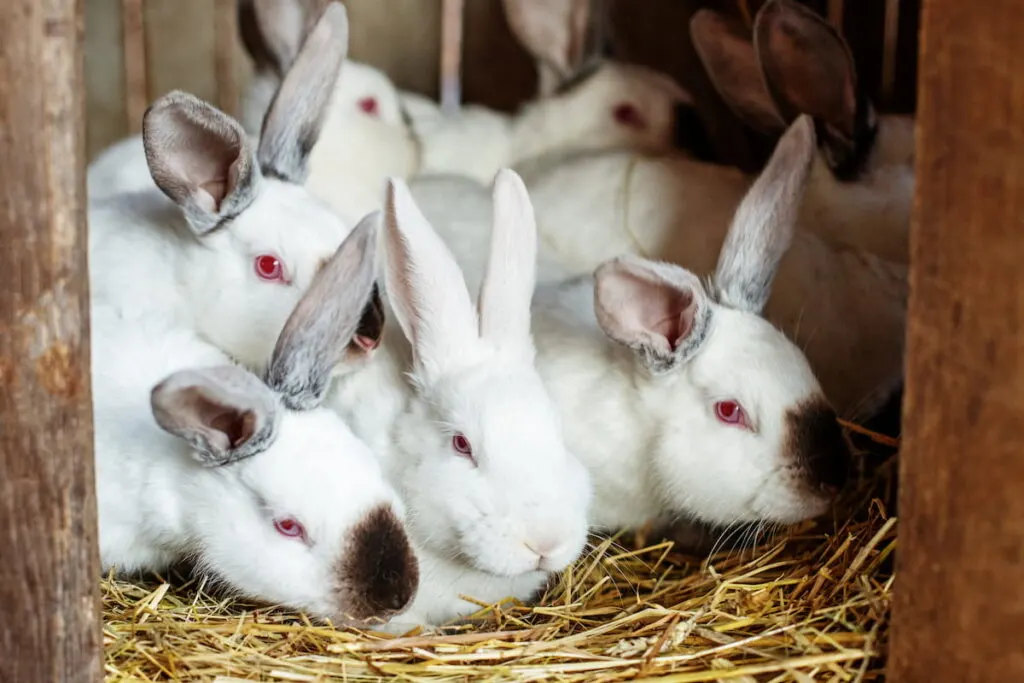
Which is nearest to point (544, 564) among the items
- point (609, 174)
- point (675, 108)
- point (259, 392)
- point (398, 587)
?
point (398, 587)

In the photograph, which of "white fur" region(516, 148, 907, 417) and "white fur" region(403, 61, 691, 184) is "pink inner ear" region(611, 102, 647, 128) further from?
"white fur" region(516, 148, 907, 417)

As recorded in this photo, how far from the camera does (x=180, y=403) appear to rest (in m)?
2.05

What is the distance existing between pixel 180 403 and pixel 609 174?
1645 millimetres

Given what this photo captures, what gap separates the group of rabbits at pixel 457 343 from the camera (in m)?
2.23

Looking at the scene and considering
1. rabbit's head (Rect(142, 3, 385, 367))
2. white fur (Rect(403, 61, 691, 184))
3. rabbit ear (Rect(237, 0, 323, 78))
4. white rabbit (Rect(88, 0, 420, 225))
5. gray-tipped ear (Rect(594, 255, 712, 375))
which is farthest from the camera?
white fur (Rect(403, 61, 691, 184))

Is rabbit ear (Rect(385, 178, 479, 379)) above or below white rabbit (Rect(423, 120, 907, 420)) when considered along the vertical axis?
above

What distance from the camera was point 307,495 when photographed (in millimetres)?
2201

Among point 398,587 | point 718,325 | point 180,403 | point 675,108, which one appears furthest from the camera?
point 675,108

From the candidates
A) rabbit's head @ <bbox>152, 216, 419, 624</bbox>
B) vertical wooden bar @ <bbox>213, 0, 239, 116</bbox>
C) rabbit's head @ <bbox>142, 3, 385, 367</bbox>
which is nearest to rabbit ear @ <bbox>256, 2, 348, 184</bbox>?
rabbit's head @ <bbox>142, 3, 385, 367</bbox>

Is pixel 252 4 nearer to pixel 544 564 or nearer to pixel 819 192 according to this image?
pixel 819 192

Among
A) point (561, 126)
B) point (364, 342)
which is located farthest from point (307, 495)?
point (561, 126)

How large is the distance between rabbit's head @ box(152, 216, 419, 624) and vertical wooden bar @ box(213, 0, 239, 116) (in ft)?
6.10

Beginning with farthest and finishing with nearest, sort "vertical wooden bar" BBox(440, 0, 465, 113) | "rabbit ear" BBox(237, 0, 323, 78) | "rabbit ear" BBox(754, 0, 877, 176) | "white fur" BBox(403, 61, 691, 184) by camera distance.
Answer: "vertical wooden bar" BBox(440, 0, 465, 113)
"white fur" BBox(403, 61, 691, 184)
"rabbit ear" BBox(237, 0, 323, 78)
"rabbit ear" BBox(754, 0, 877, 176)

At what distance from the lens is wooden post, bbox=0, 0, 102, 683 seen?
1736 millimetres
